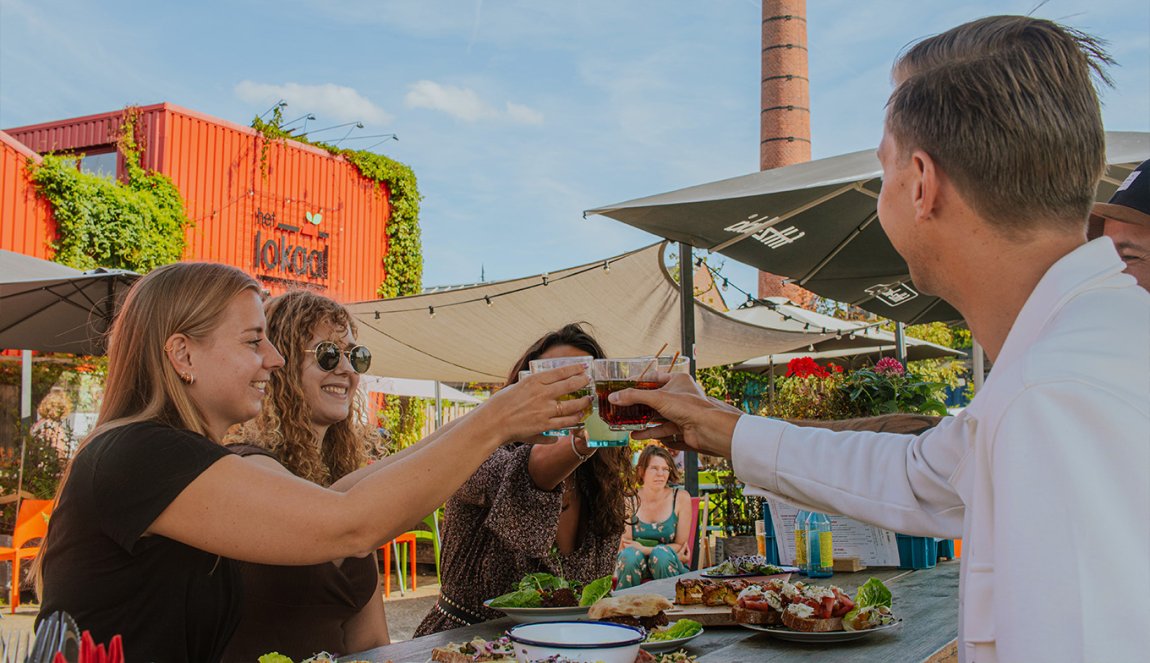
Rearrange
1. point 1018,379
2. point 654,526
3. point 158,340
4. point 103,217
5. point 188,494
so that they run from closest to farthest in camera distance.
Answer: point 1018,379 < point 188,494 < point 158,340 < point 654,526 < point 103,217

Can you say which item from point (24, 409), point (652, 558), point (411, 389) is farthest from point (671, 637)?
point (411, 389)

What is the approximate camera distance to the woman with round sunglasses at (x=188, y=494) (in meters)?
1.56

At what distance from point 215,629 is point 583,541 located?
1.30 meters

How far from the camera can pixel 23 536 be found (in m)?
7.55

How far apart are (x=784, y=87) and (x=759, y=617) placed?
79.1ft

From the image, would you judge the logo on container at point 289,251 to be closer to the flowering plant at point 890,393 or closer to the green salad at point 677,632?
the flowering plant at point 890,393

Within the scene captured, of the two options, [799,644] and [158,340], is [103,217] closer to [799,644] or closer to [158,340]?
[158,340]

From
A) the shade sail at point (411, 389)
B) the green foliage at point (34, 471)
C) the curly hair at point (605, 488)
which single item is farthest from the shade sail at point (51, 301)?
the shade sail at point (411, 389)

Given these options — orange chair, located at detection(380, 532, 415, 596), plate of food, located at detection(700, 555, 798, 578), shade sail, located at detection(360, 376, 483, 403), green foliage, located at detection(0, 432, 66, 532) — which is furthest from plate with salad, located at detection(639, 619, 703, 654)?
shade sail, located at detection(360, 376, 483, 403)

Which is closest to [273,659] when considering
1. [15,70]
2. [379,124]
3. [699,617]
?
[699,617]

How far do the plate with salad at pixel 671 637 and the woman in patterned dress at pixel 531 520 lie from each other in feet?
2.01

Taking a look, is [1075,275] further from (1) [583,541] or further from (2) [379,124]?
(2) [379,124]

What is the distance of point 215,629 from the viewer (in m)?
1.79

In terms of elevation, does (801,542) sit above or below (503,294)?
below
